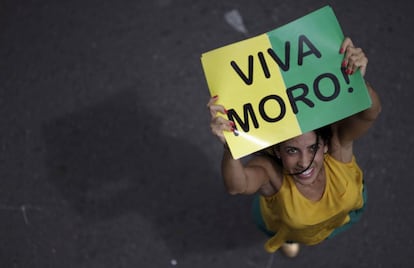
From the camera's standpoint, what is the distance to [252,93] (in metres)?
1.66

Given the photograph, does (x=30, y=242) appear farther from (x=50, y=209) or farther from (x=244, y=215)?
(x=244, y=215)

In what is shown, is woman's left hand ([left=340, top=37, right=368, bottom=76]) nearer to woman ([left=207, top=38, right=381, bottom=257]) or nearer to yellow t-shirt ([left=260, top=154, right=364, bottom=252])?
woman ([left=207, top=38, right=381, bottom=257])

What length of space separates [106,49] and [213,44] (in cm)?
70

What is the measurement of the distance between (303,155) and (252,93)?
31cm

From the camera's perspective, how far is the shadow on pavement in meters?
2.93

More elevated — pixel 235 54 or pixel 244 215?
pixel 235 54

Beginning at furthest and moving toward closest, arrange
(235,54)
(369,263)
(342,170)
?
(369,263)
(342,170)
(235,54)

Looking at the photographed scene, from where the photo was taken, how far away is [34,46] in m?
3.40

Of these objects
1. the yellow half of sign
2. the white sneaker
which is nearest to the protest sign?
the yellow half of sign

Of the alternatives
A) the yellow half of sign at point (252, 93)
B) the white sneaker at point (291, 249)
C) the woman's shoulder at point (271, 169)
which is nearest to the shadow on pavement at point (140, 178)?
the white sneaker at point (291, 249)

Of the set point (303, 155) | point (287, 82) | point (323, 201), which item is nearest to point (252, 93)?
point (287, 82)

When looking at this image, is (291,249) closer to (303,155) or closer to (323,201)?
(323,201)

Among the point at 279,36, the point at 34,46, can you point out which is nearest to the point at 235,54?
the point at 279,36

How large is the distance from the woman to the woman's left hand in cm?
15
